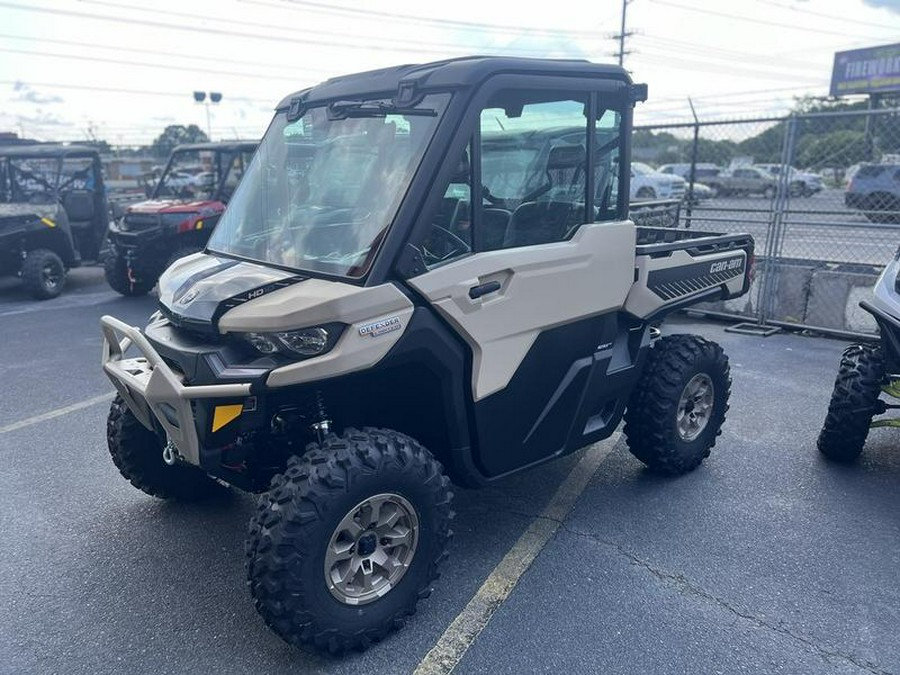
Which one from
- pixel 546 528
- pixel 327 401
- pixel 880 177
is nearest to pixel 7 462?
pixel 327 401

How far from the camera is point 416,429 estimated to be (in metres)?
3.29

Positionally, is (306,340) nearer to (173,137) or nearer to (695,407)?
(695,407)

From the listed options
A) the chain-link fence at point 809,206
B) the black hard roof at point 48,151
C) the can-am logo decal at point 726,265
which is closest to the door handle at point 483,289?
the can-am logo decal at point 726,265

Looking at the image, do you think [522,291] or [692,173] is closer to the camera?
[522,291]

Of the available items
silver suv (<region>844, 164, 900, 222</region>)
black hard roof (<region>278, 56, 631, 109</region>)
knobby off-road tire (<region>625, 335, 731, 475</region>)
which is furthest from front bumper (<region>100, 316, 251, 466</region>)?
silver suv (<region>844, 164, 900, 222</region>)

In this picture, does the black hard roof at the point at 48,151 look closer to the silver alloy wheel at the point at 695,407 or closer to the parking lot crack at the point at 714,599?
the parking lot crack at the point at 714,599

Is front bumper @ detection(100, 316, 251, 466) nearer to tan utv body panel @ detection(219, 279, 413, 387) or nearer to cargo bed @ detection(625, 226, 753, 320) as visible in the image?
tan utv body panel @ detection(219, 279, 413, 387)

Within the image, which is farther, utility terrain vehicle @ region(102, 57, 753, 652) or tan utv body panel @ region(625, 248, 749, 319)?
tan utv body panel @ region(625, 248, 749, 319)

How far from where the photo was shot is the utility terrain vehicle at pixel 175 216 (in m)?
9.52

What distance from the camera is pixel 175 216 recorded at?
9570 millimetres

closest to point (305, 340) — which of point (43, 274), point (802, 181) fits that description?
point (802, 181)

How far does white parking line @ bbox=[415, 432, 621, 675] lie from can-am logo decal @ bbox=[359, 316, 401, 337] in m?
1.29

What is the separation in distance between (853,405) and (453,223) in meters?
2.99

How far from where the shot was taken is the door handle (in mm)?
3009
